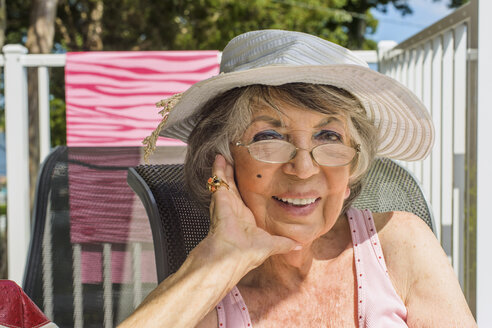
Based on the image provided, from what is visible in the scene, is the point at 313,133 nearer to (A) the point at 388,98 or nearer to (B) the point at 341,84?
(B) the point at 341,84

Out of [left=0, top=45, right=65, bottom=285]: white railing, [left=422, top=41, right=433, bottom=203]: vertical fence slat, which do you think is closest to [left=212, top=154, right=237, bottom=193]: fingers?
[left=422, top=41, right=433, bottom=203]: vertical fence slat

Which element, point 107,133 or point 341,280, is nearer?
point 341,280

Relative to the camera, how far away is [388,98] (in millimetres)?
1861

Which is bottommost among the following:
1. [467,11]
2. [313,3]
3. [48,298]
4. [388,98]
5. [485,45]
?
[48,298]

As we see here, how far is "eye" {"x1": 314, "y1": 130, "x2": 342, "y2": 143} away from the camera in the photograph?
5.78ft

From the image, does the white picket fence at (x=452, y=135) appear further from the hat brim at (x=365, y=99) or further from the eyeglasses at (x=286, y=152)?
the eyeglasses at (x=286, y=152)

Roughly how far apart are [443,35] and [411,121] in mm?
1472

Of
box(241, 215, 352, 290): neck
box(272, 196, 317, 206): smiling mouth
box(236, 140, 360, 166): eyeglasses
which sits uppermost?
box(236, 140, 360, 166): eyeglasses

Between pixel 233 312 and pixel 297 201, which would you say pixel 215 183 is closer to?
pixel 297 201

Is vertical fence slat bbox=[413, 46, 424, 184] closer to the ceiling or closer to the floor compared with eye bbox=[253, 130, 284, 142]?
closer to the ceiling

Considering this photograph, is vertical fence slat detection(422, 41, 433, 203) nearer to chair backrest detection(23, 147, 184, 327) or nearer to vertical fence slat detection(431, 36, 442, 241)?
vertical fence slat detection(431, 36, 442, 241)

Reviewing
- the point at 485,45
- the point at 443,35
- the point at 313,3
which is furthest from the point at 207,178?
the point at 313,3

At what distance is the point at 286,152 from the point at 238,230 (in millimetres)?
284

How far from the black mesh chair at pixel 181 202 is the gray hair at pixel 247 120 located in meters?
0.12
